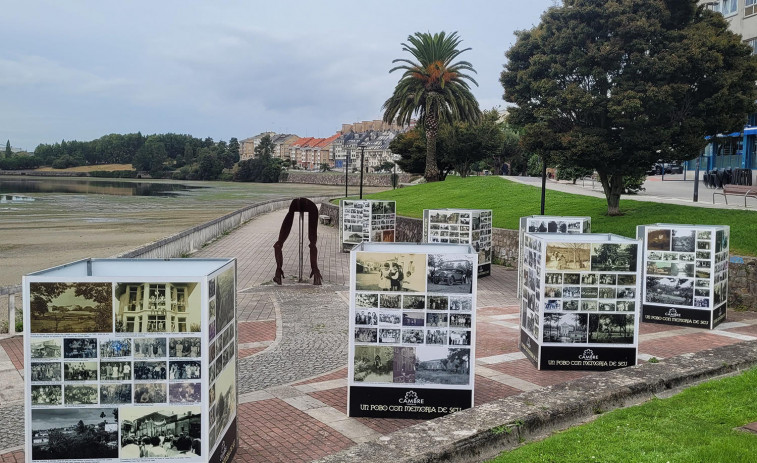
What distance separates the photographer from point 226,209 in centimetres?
6241

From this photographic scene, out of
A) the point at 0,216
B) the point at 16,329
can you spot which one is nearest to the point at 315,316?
the point at 16,329

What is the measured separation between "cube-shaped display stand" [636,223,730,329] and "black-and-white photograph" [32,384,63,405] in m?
11.5

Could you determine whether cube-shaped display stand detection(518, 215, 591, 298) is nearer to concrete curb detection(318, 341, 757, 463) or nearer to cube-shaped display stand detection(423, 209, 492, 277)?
cube-shaped display stand detection(423, 209, 492, 277)

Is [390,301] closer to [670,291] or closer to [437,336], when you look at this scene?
[437,336]

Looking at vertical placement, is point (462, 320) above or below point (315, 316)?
above

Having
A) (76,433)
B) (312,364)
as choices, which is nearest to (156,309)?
(76,433)

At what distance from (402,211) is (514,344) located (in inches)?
1101

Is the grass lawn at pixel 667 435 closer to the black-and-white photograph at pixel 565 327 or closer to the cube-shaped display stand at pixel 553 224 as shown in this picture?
the black-and-white photograph at pixel 565 327

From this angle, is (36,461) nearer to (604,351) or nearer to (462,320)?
(462,320)

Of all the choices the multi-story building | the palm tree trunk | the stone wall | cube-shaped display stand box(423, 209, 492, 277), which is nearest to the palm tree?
the palm tree trunk

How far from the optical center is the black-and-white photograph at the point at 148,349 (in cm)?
539

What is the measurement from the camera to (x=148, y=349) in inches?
212

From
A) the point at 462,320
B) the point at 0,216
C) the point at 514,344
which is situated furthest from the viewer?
the point at 0,216

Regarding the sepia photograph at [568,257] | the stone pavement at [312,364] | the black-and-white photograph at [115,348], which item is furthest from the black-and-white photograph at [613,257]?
the black-and-white photograph at [115,348]
